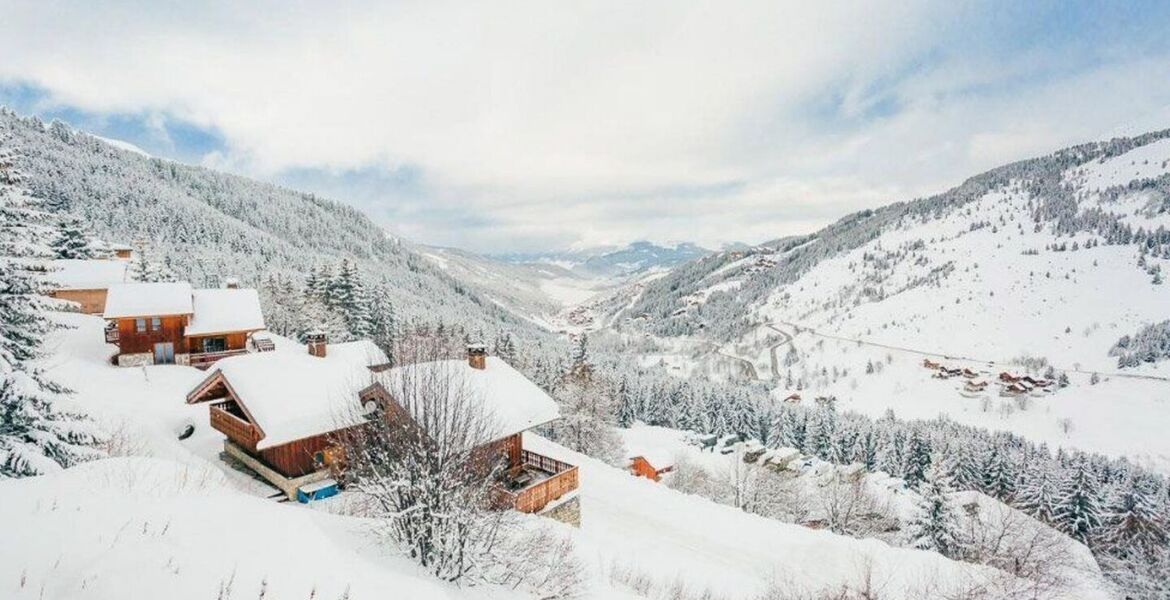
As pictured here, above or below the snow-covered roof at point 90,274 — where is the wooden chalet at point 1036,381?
below

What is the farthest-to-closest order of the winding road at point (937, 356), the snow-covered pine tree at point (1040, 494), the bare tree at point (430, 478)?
the winding road at point (937, 356) → the snow-covered pine tree at point (1040, 494) → the bare tree at point (430, 478)

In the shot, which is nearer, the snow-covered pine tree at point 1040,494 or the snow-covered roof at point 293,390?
the snow-covered roof at point 293,390

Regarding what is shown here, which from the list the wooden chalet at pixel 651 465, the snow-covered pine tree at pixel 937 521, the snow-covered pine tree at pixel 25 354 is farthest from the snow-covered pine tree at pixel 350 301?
the snow-covered pine tree at pixel 937 521

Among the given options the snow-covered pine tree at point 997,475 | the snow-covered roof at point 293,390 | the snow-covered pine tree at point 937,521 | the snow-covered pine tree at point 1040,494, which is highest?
the snow-covered roof at point 293,390

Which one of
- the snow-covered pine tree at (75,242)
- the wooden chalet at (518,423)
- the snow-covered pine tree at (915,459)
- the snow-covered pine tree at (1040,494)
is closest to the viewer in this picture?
the wooden chalet at (518,423)

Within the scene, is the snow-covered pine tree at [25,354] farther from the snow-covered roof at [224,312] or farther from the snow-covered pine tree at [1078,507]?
the snow-covered pine tree at [1078,507]

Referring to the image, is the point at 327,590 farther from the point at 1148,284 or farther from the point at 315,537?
the point at 1148,284

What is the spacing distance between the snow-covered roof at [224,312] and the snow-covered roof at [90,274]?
14.6 m

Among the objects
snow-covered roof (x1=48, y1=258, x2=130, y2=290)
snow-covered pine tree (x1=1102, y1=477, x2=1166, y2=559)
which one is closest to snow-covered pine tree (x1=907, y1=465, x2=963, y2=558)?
snow-covered pine tree (x1=1102, y1=477, x2=1166, y2=559)

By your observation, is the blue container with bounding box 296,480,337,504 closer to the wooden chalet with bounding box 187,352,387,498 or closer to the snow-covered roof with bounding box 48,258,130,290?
the wooden chalet with bounding box 187,352,387,498

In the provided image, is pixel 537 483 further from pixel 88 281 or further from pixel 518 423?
pixel 88 281

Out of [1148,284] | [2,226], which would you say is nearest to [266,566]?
[2,226]

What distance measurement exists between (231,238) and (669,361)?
120206 millimetres

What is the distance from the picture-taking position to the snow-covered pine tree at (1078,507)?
49969 mm
